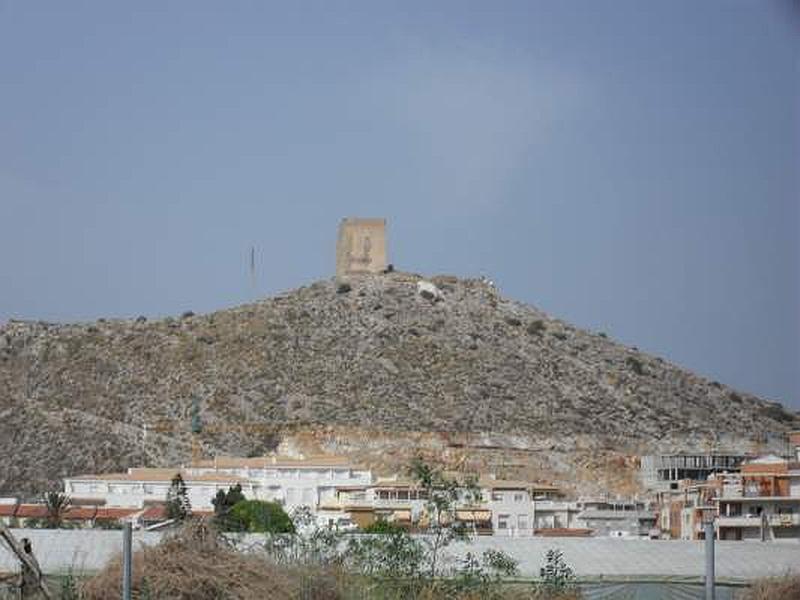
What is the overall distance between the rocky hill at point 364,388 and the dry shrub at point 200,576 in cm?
6235

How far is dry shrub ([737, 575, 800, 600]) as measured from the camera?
74.9ft

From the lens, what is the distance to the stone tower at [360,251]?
11400 cm

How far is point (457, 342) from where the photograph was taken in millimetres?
107000

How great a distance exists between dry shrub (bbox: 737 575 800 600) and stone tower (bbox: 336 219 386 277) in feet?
296

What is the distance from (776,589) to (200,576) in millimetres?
6629

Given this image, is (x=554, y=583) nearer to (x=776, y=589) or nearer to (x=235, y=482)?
(x=776, y=589)

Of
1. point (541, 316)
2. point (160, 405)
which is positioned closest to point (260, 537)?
point (160, 405)

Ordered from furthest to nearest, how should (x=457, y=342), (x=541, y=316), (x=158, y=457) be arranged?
1. (x=541, y=316)
2. (x=457, y=342)
3. (x=158, y=457)

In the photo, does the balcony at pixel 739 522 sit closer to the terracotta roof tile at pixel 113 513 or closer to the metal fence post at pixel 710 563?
the terracotta roof tile at pixel 113 513

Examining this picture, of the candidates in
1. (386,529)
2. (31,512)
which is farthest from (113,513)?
(386,529)

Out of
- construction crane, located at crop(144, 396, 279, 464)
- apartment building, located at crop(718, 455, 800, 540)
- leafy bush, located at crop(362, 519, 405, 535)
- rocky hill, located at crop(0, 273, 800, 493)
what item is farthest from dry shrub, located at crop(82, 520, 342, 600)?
construction crane, located at crop(144, 396, 279, 464)

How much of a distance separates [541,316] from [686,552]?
8604cm

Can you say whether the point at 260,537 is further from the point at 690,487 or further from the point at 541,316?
the point at 541,316

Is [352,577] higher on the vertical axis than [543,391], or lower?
lower
